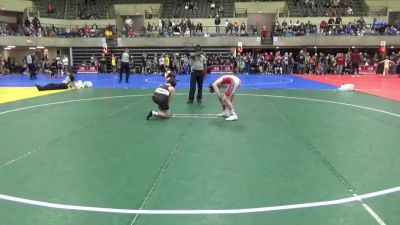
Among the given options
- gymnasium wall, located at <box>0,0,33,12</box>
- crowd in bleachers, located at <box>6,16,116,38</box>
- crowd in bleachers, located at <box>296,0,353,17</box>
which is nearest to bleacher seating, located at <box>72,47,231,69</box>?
crowd in bleachers, located at <box>6,16,116,38</box>

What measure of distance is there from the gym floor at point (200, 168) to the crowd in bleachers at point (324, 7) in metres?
28.9

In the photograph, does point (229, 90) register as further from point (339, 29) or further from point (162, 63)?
point (339, 29)

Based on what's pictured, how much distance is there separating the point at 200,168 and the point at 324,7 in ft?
118

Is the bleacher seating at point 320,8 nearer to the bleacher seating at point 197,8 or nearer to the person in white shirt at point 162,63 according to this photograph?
the bleacher seating at point 197,8

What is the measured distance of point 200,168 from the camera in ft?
17.5

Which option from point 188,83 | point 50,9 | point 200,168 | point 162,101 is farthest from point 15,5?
point 200,168

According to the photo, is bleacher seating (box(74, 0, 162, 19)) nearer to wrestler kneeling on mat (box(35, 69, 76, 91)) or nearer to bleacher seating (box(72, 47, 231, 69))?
bleacher seating (box(72, 47, 231, 69))

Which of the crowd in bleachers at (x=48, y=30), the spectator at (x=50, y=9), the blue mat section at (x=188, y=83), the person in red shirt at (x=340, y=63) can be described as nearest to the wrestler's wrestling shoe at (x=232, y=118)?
the blue mat section at (x=188, y=83)

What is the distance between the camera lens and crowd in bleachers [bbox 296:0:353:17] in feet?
119

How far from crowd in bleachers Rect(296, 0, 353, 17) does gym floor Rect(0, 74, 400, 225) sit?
28.9m

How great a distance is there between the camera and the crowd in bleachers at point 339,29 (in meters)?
31.5

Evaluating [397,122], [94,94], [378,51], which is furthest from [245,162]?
[378,51]

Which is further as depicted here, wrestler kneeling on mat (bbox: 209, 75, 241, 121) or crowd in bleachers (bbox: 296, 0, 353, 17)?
crowd in bleachers (bbox: 296, 0, 353, 17)

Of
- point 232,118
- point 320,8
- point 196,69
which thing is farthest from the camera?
point 320,8
